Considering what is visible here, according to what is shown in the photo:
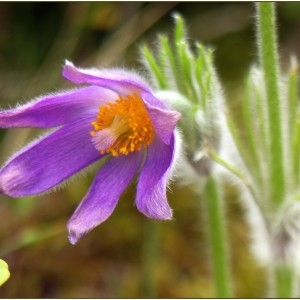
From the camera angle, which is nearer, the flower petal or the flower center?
the flower petal

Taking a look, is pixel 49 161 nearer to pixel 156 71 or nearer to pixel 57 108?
pixel 57 108

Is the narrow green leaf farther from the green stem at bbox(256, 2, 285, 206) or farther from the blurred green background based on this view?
the blurred green background

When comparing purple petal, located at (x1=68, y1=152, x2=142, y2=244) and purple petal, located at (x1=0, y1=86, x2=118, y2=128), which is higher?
purple petal, located at (x1=0, y1=86, x2=118, y2=128)

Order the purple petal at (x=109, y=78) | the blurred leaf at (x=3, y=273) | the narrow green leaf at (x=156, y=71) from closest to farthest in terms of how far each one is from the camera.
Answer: the blurred leaf at (x=3, y=273) → the purple petal at (x=109, y=78) → the narrow green leaf at (x=156, y=71)

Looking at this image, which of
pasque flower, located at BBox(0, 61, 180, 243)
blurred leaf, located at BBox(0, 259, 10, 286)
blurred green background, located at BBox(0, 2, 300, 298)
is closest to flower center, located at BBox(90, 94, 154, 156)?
pasque flower, located at BBox(0, 61, 180, 243)

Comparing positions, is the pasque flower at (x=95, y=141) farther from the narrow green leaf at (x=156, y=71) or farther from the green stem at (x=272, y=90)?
the green stem at (x=272, y=90)

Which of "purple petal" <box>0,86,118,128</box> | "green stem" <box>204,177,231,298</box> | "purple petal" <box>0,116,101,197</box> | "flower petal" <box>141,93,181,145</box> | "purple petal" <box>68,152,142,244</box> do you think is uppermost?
"purple petal" <box>0,86,118,128</box>

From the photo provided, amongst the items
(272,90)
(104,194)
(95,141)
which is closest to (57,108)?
(95,141)

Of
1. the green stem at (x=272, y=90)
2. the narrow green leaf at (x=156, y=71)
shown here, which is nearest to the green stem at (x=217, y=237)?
the green stem at (x=272, y=90)
